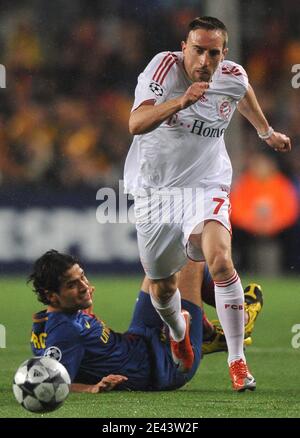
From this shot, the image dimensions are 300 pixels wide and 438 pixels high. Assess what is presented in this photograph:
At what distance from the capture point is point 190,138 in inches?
271

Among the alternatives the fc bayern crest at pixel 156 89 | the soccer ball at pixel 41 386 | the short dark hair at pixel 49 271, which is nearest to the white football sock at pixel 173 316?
the short dark hair at pixel 49 271

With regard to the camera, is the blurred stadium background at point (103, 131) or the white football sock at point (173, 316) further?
the blurred stadium background at point (103, 131)

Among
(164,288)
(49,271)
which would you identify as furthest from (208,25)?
(49,271)

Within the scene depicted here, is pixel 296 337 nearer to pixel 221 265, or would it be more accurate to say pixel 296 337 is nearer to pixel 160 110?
pixel 221 265

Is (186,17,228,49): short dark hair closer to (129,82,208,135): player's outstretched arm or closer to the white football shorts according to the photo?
(129,82,208,135): player's outstretched arm

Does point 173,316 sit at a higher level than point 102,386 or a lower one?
higher

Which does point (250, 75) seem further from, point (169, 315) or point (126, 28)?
point (169, 315)

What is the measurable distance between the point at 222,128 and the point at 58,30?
8.72 meters

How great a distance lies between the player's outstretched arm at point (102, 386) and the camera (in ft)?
20.6

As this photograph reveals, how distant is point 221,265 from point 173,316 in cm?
47

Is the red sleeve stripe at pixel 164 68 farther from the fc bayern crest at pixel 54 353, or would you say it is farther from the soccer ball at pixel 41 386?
the soccer ball at pixel 41 386

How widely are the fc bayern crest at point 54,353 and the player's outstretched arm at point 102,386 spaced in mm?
323

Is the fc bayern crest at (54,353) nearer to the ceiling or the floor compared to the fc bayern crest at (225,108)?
nearer to the floor

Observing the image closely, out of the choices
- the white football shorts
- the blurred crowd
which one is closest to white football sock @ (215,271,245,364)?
the white football shorts
